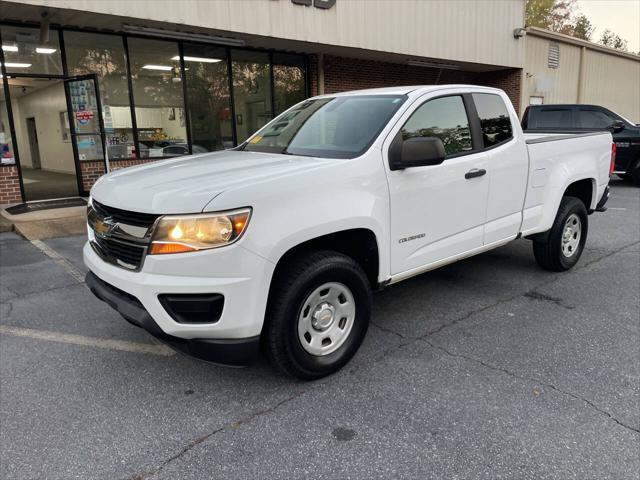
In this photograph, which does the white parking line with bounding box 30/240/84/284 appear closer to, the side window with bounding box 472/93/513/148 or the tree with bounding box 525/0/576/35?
the side window with bounding box 472/93/513/148

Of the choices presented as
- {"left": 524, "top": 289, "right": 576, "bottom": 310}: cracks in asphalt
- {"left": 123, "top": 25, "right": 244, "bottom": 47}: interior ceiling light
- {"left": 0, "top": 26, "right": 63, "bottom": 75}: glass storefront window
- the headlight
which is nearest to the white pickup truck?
the headlight

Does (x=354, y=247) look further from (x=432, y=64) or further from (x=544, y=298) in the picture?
(x=432, y=64)

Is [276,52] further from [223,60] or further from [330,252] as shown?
[330,252]

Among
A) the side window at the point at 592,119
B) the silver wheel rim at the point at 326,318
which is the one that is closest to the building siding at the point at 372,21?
the side window at the point at 592,119

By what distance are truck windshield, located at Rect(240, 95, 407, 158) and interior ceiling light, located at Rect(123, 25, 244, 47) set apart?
6.52 metres

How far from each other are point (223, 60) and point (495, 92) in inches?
346

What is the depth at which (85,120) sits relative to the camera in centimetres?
1033

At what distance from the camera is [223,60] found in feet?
39.1

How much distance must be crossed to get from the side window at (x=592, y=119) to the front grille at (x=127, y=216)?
12.4 metres

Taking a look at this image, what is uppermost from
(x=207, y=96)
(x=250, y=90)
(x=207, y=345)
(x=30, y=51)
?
(x=30, y=51)

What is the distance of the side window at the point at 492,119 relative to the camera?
4324mm

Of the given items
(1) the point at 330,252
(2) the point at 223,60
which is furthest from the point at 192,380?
(2) the point at 223,60

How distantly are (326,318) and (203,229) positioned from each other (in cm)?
104

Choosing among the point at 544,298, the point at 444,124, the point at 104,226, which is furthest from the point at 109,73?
the point at 544,298
